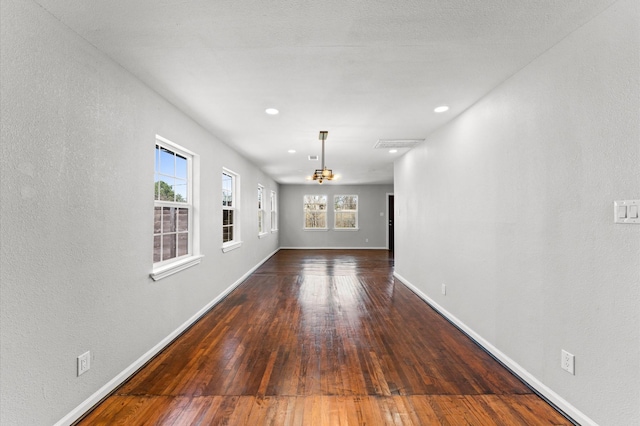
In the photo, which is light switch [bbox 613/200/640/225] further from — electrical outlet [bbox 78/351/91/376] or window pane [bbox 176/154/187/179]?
Answer: window pane [bbox 176/154/187/179]

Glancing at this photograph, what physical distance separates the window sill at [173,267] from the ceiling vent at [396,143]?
120 inches

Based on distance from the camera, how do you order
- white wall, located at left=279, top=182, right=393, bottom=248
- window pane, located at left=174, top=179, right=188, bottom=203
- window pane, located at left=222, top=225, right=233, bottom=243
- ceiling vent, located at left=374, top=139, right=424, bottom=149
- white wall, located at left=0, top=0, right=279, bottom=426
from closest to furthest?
1. white wall, located at left=0, top=0, right=279, bottom=426
2. window pane, located at left=174, top=179, right=188, bottom=203
3. ceiling vent, located at left=374, top=139, right=424, bottom=149
4. window pane, located at left=222, top=225, right=233, bottom=243
5. white wall, located at left=279, top=182, right=393, bottom=248

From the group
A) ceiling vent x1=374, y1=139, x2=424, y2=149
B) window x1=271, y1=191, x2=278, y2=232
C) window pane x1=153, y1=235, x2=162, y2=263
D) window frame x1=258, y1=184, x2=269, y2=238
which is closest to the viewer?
window pane x1=153, y1=235, x2=162, y2=263

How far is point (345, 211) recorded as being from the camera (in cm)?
1027

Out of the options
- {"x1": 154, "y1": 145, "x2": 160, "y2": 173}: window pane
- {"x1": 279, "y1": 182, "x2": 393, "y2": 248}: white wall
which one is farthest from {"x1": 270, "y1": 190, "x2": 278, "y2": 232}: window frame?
{"x1": 154, "y1": 145, "x2": 160, "y2": 173}: window pane

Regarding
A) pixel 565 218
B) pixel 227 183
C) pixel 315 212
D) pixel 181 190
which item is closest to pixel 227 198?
pixel 227 183

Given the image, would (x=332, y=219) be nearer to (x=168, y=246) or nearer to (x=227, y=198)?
(x=227, y=198)

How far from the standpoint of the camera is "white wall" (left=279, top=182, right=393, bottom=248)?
400 inches

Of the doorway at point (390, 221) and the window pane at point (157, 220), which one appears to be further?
the doorway at point (390, 221)

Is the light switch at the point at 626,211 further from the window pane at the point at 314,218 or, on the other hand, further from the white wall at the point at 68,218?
the window pane at the point at 314,218

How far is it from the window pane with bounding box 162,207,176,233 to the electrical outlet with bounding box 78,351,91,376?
4.42 feet

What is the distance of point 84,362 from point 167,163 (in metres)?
1.96

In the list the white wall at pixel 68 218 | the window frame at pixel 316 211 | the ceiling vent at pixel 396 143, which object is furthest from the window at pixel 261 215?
the white wall at pixel 68 218

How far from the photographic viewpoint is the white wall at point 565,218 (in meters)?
1.46
